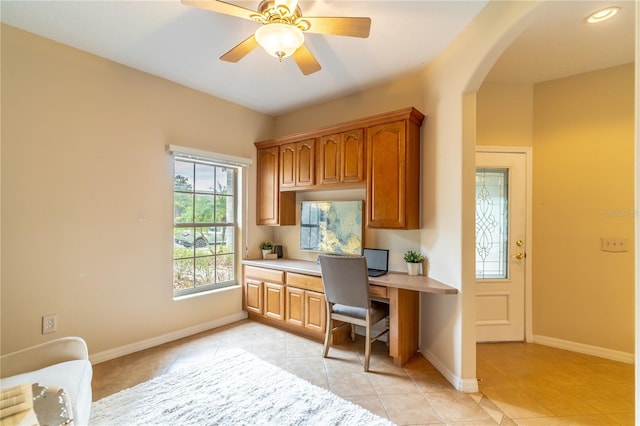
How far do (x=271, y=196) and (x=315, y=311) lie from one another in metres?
1.58

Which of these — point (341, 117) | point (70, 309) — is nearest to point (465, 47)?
point (341, 117)

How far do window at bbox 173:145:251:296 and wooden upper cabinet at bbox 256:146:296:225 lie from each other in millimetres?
291

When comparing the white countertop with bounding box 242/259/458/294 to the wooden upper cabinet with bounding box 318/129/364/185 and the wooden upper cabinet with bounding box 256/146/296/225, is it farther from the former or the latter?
the wooden upper cabinet with bounding box 318/129/364/185

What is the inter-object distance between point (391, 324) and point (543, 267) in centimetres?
181

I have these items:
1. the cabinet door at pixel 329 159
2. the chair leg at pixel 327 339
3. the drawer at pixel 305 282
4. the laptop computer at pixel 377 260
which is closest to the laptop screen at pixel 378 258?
the laptop computer at pixel 377 260

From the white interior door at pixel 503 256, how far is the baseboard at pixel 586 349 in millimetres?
192

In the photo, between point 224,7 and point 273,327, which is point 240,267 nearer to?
point 273,327

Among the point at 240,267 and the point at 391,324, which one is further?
the point at 240,267

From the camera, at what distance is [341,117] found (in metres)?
3.44

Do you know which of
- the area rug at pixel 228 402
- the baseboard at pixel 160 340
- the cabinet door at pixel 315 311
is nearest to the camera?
the area rug at pixel 228 402

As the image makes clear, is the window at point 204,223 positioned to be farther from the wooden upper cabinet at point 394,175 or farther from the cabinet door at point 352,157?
the wooden upper cabinet at point 394,175

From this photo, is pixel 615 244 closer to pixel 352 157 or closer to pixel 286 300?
pixel 352 157

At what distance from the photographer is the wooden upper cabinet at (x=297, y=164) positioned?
3314 millimetres

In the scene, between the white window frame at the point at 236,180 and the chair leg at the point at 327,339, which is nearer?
the chair leg at the point at 327,339
